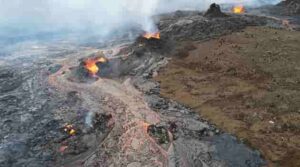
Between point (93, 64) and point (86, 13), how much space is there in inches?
2064

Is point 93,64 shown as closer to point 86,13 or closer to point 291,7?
point 86,13

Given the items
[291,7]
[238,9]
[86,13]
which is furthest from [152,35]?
[291,7]

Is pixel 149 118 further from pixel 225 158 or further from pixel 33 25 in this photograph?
pixel 33 25

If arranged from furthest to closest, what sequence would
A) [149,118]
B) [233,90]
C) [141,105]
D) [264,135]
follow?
[233,90], [141,105], [149,118], [264,135]

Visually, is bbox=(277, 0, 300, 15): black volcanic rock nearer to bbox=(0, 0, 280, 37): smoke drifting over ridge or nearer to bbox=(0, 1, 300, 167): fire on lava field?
bbox=(0, 0, 280, 37): smoke drifting over ridge

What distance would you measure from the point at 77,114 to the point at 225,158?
19.4 meters

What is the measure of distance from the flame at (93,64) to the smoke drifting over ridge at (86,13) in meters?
23.2

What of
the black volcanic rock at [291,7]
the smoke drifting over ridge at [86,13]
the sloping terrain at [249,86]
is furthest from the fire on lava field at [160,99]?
the black volcanic rock at [291,7]

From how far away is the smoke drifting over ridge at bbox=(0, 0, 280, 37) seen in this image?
110 metres

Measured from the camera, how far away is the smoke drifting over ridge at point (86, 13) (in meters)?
110

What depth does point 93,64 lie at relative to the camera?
243ft

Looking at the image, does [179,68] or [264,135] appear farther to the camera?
[179,68]

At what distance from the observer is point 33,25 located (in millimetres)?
115250

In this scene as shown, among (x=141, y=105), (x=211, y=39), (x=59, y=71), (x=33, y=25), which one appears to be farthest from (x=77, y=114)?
(x=33, y=25)
